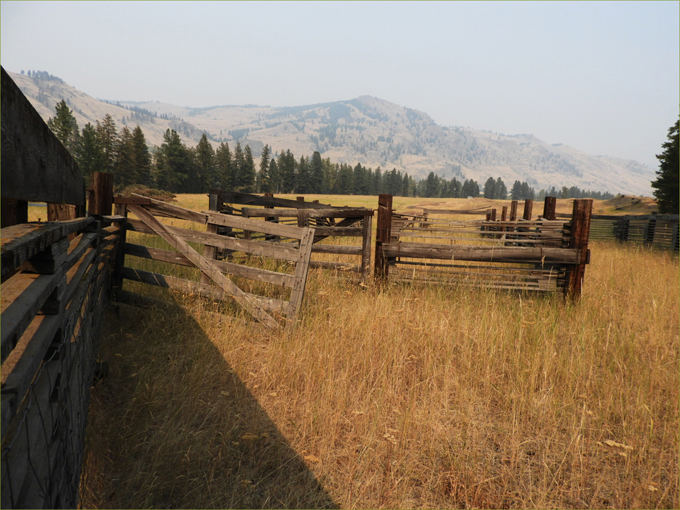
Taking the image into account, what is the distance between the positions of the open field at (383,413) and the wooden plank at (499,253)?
1246mm

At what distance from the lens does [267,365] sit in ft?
14.2

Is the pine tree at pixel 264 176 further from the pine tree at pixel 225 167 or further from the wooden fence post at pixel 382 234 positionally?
the wooden fence post at pixel 382 234

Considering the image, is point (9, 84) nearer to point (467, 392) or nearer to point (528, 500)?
point (528, 500)

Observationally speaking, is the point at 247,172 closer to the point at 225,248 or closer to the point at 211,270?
the point at 225,248

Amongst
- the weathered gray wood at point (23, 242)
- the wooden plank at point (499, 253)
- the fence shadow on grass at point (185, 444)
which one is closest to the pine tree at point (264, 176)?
the wooden plank at point (499, 253)

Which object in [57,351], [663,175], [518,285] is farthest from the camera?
[663,175]

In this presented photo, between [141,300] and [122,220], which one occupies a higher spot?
[122,220]

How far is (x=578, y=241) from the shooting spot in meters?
6.60

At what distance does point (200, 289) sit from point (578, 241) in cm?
663

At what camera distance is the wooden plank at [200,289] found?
17.3ft

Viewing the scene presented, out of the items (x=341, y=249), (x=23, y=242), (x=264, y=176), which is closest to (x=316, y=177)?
(x=264, y=176)

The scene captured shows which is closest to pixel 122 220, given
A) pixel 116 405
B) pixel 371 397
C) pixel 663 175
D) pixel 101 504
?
pixel 116 405

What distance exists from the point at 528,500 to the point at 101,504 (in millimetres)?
3211

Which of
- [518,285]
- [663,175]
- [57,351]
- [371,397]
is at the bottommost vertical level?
[371,397]
